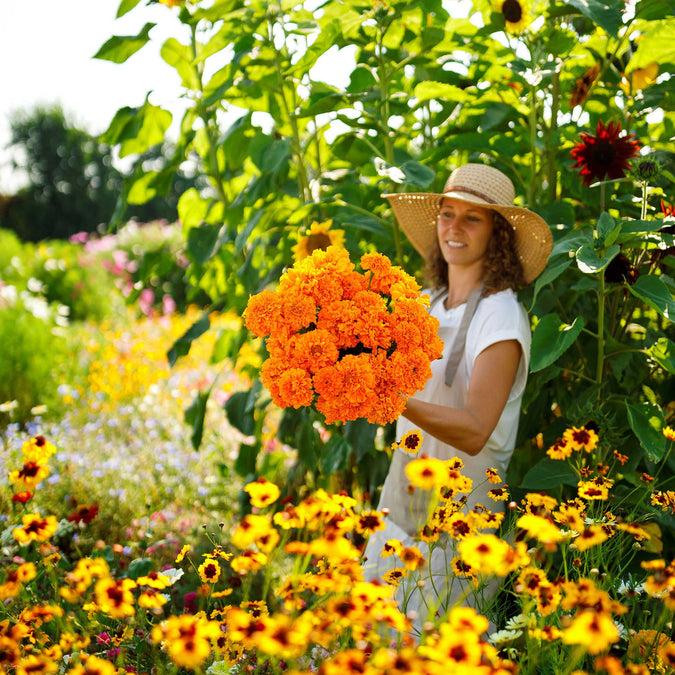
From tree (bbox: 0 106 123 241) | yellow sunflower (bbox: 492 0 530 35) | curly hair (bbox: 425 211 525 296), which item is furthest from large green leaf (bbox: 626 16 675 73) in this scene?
tree (bbox: 0 106 123 241)

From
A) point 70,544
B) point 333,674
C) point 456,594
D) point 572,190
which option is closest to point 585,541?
point 333,674

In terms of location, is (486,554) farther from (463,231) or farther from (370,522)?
(463,231)

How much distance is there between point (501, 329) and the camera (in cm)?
154

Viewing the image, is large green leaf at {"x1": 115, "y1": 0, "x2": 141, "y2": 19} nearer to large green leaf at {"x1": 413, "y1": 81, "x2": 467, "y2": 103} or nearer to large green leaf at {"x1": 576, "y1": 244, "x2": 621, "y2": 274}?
large green leaf at {"x1": 413, "y1": 81, "x2": 467, "y2": 103}

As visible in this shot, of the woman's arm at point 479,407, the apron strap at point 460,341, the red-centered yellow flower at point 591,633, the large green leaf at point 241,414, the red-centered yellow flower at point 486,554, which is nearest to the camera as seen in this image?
the red-centered yellow flower at point 591,633

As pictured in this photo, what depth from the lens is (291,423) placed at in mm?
2070

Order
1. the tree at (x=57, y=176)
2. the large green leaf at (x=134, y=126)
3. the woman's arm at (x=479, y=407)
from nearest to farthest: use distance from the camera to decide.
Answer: the woman's arm at (x=479, y=407)
the large green leaf at (x=134, y=126)
the tree at (x=57, y=176)

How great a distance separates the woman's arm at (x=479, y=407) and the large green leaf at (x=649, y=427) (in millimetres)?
270

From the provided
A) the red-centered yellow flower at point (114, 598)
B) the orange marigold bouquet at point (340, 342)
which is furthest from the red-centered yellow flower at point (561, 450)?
the red-centered yellow flower at point (114, 598)

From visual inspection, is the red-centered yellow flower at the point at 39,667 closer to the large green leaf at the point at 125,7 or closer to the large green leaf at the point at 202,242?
the large green leaf at the point at 202,242

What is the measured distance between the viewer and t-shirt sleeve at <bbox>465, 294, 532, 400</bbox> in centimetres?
154

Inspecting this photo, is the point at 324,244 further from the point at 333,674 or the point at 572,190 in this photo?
the point at 333,674

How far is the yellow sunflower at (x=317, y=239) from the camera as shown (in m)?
1.67

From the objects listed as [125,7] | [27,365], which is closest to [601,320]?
[125,7]
